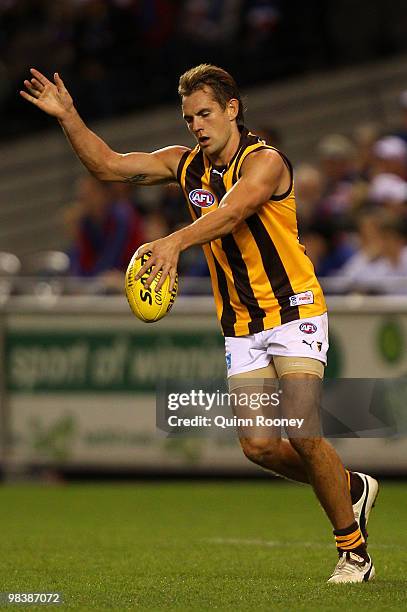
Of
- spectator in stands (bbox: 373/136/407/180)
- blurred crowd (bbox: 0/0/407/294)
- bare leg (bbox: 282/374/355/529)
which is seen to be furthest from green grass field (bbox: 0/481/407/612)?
blurred crowd (bbox: 0/0/407/294)

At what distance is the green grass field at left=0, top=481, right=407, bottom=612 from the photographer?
21.9 ft

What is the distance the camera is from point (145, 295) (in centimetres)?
669

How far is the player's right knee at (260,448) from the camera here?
23.5 feet

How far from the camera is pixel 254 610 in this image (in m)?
6.18

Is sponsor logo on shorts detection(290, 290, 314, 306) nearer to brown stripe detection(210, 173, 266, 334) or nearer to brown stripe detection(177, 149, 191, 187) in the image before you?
brown stripe detection(210, 173, 266, 334)

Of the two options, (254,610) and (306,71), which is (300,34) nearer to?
(306,71)

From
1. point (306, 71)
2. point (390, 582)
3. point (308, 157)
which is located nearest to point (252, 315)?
point (390, 582)

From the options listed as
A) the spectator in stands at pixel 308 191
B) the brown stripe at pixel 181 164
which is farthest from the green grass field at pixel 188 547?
the spectator in stands at pixel 308 191

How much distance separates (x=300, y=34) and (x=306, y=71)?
0.53 meters

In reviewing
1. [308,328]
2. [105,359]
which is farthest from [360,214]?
[308,328]

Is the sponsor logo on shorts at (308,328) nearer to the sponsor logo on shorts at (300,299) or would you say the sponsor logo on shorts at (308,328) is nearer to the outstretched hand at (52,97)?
the sponsor logo on shorts at (300,299)

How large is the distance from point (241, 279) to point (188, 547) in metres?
2.19

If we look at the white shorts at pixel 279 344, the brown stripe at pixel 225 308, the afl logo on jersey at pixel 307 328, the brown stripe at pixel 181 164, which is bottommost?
the white shorts at pixel 279 344

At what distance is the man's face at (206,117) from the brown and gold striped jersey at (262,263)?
5.5 inches
